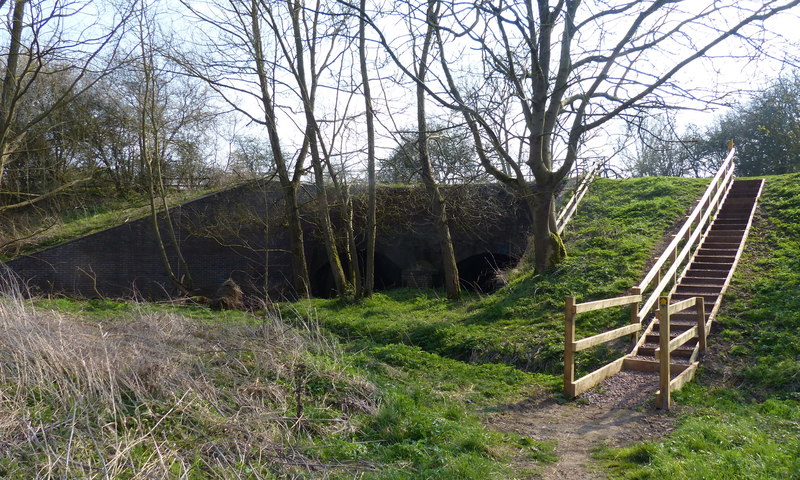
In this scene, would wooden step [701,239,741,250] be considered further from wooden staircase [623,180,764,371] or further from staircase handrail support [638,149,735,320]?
staircase handrail support [638,149,735,320]

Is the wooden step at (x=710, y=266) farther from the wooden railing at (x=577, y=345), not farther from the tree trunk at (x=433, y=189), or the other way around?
the tree trunk at (x=433, y=189)

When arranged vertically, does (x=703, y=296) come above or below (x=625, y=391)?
above

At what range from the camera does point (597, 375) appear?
8.71 metres

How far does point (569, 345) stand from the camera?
318 inches

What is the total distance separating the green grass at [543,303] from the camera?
11.3 metres

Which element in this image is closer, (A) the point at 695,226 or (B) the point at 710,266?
(B) the point at 710,266

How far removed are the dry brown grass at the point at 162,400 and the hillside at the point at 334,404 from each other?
0.02m

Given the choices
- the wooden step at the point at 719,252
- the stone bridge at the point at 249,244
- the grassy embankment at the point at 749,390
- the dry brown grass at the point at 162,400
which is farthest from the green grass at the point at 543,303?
the dry brown grass at the point at 162,400

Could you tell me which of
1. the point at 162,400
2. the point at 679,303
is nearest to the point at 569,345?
the point at 679,303

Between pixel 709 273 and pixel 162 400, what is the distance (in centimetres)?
1080

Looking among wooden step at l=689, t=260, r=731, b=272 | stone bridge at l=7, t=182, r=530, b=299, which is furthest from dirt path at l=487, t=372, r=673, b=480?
stone bridge at l=7, t=182, r=530, b=299

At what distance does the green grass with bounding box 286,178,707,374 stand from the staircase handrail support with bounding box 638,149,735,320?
2.92 ft

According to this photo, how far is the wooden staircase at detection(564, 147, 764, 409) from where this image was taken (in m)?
8.16

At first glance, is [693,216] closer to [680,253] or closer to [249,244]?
[680,253]
